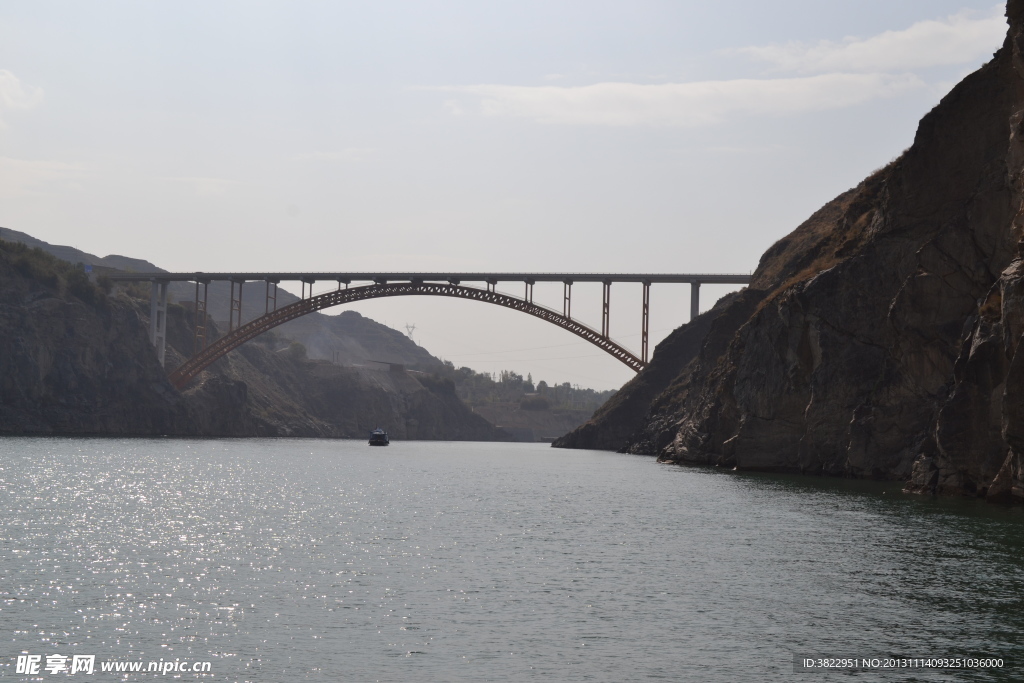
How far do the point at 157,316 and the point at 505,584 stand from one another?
118 meters

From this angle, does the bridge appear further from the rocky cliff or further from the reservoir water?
the reservoir water

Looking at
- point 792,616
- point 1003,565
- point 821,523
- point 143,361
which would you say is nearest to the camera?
point 792,616

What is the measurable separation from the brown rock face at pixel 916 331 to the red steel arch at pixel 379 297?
3749cm

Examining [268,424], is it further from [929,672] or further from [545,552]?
[929,672]

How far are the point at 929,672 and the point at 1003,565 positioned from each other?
39.1 ft

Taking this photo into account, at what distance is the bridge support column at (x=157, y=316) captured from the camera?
433 feet

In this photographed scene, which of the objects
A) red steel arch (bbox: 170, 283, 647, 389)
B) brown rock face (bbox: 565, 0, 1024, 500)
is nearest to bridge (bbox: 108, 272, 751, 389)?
red steel arch (bbox: 170, 283, 647, 389)

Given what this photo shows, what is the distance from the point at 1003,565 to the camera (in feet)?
94.5

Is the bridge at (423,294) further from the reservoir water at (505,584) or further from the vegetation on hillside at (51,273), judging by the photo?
the reservoir water at (505,584)

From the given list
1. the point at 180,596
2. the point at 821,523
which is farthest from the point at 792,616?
the point at 821,523

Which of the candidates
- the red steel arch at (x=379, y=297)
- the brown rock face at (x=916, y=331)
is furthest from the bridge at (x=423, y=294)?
the brown rock face at (x=916, y=331)

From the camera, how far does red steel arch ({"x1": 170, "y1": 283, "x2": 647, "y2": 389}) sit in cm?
11800

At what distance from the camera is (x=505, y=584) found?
86.9 ft

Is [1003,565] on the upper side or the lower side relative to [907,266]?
lower
